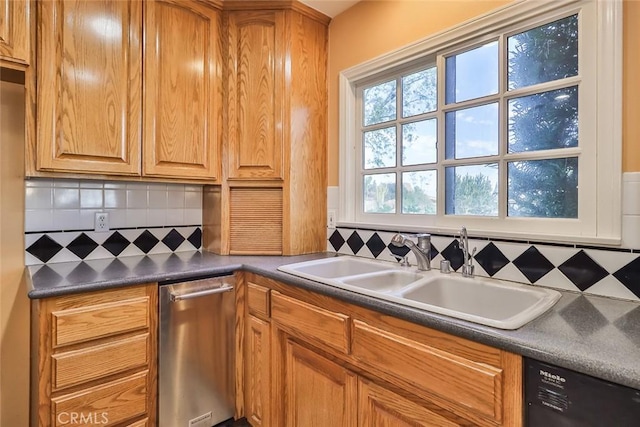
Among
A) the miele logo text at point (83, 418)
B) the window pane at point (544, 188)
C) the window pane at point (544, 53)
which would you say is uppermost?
the window pane at point (544, 53)

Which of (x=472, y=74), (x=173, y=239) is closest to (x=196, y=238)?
(x=173, y=239)

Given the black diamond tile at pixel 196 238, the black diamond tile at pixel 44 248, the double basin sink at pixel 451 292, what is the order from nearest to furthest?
1. the double basin sink at pixel 451 292
2. the black diamond tile at pixel 44 248
3. the black diamond tile at pixel 196 238

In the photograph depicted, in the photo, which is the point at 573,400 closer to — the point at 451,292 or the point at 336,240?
the point at 451,292

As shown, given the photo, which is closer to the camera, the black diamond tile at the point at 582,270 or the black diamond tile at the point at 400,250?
the black diamond tile at the point at 582,270

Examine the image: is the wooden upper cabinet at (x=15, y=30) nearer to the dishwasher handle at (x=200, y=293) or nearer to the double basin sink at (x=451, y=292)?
the dishwasher handle at (x=200, y=293)

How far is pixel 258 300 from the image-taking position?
165 centimetres

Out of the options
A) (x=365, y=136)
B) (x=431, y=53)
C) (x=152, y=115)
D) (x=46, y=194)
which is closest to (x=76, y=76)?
(x=152, y=115)

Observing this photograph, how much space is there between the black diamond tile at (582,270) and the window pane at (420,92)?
94cm

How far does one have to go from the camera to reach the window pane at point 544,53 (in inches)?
50.4

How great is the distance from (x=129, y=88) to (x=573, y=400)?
82.2 inches

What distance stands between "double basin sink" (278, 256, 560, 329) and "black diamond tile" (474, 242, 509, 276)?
0.07 metres

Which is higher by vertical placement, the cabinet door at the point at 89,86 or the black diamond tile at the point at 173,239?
the cabinet door at the point at 89,86

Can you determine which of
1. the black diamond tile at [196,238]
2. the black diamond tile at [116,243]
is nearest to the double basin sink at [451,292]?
the black diamond tile at [196,238]

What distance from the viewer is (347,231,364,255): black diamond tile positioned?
6.54ft
